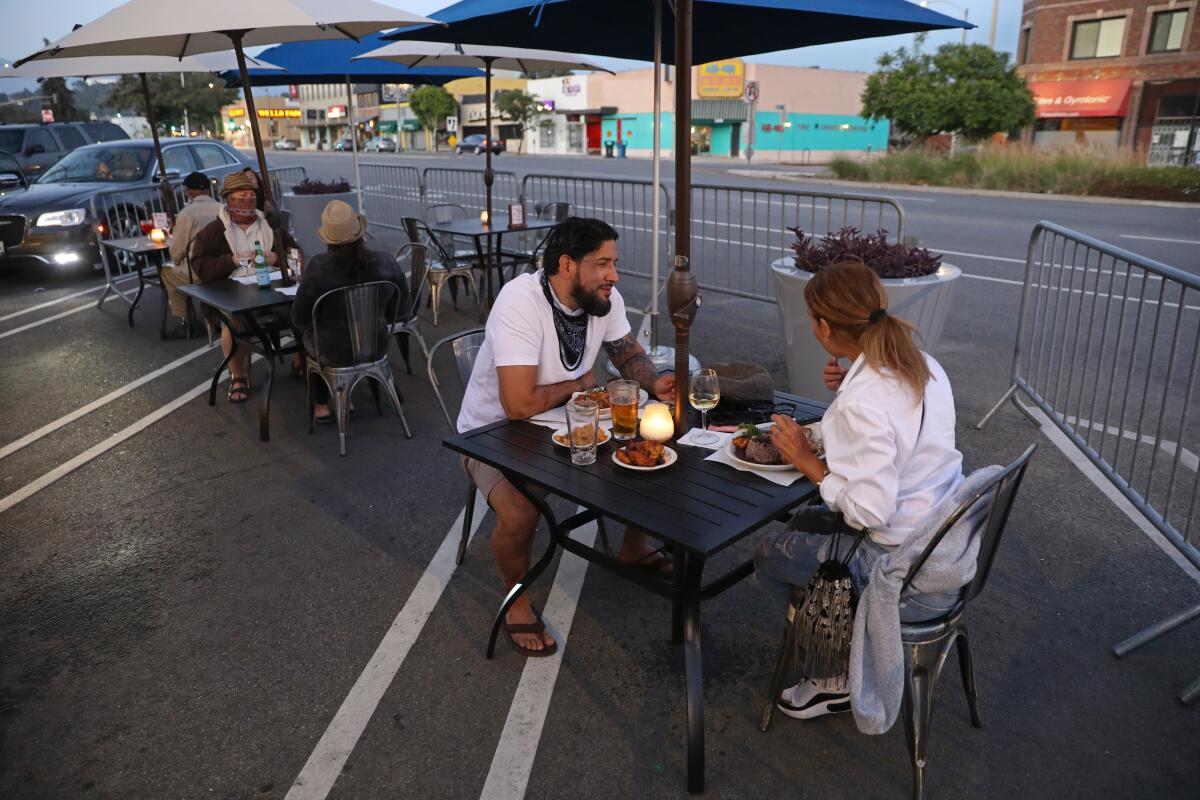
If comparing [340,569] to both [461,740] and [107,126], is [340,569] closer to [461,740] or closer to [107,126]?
[461,740]

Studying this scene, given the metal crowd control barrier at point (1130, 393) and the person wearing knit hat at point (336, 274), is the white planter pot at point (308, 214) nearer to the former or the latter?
the person wearing knit hat at point (336, 274)

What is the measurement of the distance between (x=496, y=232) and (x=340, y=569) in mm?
5138

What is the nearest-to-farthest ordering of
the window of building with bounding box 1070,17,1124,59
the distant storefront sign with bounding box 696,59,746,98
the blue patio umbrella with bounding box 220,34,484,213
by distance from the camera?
the blue patio umbrella with bounding box 220,34,484,213 < the window of building with bounding box 1070,17,1124,59 < the distant storefront sign with bounding box 696,59,746,98

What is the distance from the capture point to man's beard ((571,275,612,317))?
10.9 ft

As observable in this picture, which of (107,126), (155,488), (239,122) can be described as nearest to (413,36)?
(155,488)

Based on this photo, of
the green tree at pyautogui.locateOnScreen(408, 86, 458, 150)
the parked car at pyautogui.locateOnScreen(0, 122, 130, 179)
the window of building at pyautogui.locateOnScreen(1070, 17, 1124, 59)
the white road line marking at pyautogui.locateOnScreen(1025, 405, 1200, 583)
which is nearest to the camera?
the white road line marking at pyautogui.locateOnScreen(1025, 405, 1200, 583)

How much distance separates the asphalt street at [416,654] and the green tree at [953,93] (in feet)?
89.6

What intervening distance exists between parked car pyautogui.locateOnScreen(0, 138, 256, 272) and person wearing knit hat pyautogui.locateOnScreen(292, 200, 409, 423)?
6217 mm

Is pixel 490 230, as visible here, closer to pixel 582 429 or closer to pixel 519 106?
pixel 582 429

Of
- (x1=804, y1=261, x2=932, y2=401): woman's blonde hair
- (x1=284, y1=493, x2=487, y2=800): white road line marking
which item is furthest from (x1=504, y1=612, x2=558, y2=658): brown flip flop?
(x1=804, y1=261, x2=932, y2=401): woman's blonde hair

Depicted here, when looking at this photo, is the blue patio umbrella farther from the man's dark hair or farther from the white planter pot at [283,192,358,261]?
the man's dark hair

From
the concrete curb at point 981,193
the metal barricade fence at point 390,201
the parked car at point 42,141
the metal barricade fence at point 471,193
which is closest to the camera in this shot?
the metal barricade fence at point 390,201

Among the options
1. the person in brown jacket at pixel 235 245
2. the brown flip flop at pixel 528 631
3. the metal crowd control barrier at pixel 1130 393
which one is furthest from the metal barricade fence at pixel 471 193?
the brown flip flop at pixel 528 631

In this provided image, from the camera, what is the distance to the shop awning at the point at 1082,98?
3503cm
